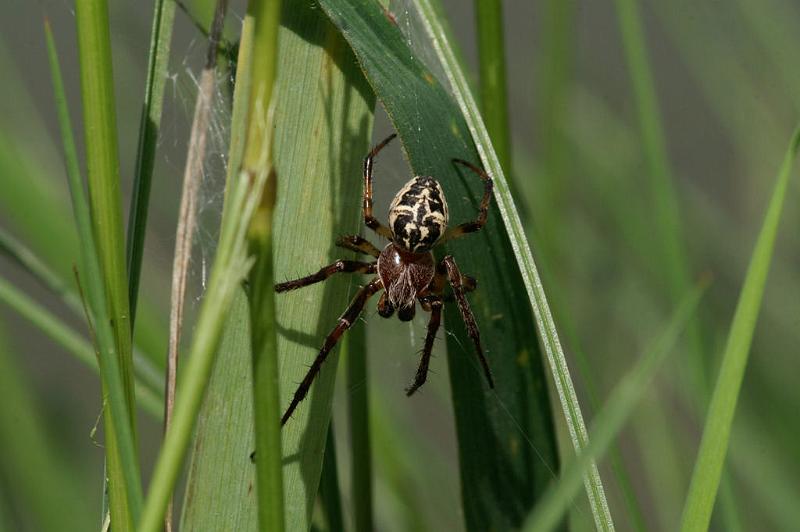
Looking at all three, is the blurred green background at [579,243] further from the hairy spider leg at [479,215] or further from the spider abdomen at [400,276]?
the hairy spider leg at [479,215]

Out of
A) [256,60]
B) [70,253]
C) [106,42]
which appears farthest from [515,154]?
[256,60]

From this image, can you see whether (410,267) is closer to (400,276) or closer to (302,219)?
(400,276)

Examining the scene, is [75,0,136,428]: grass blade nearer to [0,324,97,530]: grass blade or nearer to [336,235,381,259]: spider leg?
[336,235,381,259]: spider leg

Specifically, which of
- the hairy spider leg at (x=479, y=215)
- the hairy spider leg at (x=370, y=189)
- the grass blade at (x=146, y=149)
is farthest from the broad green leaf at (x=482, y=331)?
the grass blade at (x=146, y=149)

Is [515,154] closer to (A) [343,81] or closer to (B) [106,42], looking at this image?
(A) [343,81]

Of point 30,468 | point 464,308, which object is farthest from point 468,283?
point 30,468

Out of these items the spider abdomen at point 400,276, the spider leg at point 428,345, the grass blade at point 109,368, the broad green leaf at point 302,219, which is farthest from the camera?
the spider abdomen at point 400,276

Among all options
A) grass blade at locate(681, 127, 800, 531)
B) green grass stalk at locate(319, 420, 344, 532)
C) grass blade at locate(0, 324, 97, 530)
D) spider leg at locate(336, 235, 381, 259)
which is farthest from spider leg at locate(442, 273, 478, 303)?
grass blade at locate(0, 324, 97, 530)
